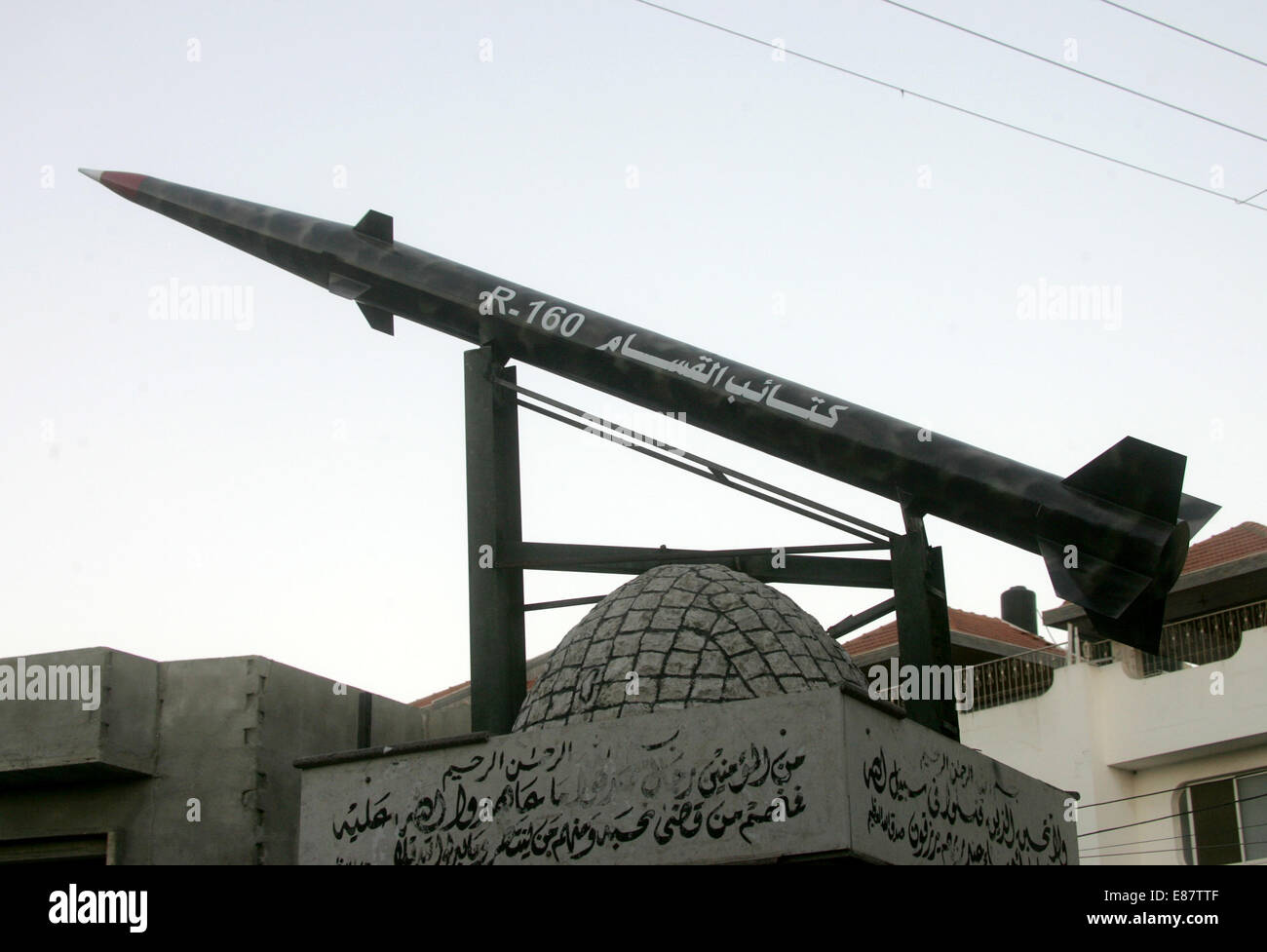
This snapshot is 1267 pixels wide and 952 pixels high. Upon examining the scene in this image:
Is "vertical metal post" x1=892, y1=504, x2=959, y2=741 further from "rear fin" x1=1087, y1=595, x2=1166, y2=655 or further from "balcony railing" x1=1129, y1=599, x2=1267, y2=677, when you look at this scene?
"balcony railing" x1=1129, y1=599, x2=1267, y2=677

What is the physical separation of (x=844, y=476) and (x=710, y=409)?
1.31 meters

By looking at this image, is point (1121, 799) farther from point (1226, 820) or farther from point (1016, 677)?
point (1016, 677)

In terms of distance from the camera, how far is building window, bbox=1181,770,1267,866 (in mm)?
27828

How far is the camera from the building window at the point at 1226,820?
27828mm

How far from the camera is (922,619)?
42.2 feet

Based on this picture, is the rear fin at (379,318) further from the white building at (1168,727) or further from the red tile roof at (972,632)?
the red tile roof at (972,632)

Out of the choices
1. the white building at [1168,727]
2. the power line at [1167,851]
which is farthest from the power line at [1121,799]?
the power line at [1167,851]

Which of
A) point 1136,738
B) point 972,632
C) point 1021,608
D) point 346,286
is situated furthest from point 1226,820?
point 346,286

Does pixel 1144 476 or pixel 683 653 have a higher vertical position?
pixel 1144 476

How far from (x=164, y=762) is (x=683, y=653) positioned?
23.2ft

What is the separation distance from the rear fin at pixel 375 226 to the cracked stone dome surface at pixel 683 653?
4.97m

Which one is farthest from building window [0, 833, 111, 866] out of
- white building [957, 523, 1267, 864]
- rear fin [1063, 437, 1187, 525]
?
white building [957, 523, 1267, 864]

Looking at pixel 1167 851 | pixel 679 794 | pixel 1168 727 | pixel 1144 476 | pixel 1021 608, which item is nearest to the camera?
pixel 679 794
